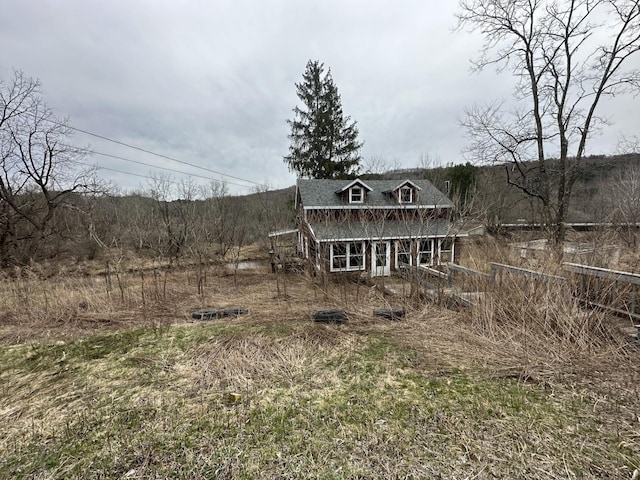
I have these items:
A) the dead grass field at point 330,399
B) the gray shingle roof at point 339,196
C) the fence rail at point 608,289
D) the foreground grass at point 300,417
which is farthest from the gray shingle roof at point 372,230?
the foreground grass at point 300,417

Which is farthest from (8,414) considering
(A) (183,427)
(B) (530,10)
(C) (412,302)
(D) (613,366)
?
(B) (530,10)

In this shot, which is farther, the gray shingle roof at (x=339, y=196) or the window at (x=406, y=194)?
the window at (x=406, y=194)

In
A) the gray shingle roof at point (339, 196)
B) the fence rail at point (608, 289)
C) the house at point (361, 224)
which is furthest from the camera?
the gray shingle roof at point (339, 196)

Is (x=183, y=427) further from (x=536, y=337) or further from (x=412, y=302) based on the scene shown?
(x=412, y=302)

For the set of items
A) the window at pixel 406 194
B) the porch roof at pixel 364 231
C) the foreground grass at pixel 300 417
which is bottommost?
the foreground grass at pixel 300 417

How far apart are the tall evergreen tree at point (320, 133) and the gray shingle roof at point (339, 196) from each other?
21.5ft

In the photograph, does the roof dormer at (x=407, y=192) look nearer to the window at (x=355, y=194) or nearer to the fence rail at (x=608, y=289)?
the window at (x=355, y=194)

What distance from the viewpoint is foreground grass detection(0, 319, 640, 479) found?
85.0 inches

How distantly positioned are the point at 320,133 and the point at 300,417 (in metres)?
22.0

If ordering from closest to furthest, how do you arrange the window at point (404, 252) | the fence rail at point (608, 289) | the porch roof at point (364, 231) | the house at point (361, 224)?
the fence rail at point (608, 289), the window at point (404, 252), the porch roof at point (364, 231), the house at point (361, 224)

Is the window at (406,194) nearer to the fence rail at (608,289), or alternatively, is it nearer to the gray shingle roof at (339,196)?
the gray shingle roof at (339,196)

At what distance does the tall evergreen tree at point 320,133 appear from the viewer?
2223cm

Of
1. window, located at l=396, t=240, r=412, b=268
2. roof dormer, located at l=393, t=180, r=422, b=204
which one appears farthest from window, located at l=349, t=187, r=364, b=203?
window, located at l=396, t=240, r=412, b=268

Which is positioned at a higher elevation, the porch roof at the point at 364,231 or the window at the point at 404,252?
the porch roof at the point at 364,231
